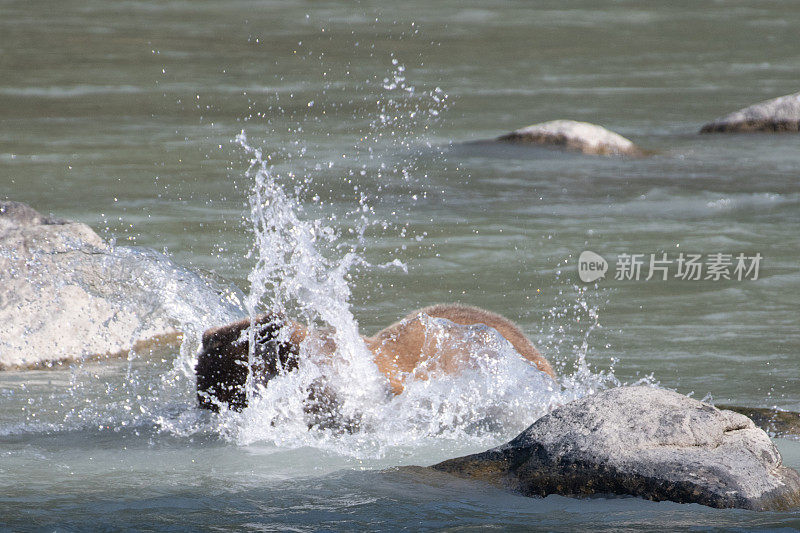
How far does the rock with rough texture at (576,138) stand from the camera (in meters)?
12.5

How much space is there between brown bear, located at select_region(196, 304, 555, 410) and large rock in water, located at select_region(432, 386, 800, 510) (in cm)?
80

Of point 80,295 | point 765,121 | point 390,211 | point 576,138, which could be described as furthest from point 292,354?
point 765,121

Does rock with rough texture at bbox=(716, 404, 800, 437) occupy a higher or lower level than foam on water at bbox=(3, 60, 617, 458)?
lower

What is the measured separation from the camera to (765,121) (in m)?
13.6

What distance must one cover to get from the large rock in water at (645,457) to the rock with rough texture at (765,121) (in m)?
9.67

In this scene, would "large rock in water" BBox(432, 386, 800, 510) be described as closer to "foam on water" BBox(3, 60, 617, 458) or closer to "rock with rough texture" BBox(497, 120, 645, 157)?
"foam on water" BBox(3, 60, 617, 458)

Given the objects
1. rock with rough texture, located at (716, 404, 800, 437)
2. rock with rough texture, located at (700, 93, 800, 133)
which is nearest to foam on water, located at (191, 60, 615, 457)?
rock with rough texture, located at (716, 404, 800, 437)

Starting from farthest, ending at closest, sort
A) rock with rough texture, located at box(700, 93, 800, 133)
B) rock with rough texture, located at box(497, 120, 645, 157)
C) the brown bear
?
rock with rough texture, located at box(700, 93, 800, 133)
rock with rough texture, located at box(497, 120, 645, 157)
the brown bear

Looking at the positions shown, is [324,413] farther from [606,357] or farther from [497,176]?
[497,176]

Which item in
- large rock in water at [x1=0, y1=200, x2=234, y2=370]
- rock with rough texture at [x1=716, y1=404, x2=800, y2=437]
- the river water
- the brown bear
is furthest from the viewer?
large rock in water at [x1=0, y1=200, x2=234, y2=370]

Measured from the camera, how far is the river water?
4590 millimetres

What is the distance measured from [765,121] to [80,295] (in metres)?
8.79

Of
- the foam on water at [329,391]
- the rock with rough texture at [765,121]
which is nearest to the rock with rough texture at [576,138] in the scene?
the rock with rough texture at [765,121]

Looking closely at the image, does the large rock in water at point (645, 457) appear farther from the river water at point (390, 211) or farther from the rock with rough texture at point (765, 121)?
the rock with rough texture at point (765, 121)
